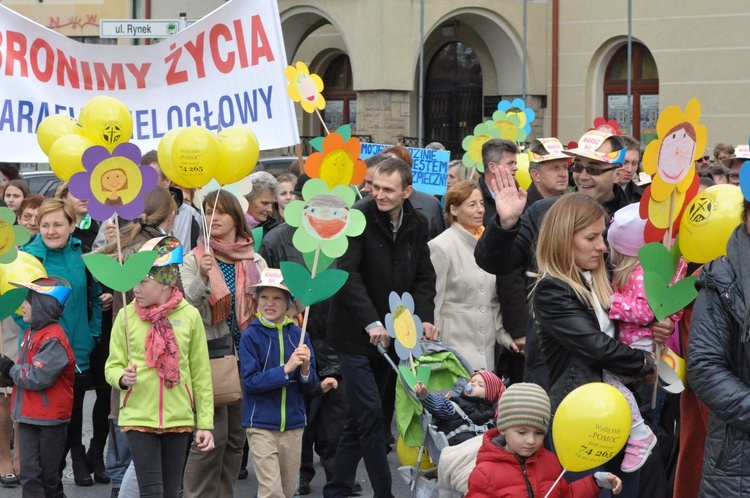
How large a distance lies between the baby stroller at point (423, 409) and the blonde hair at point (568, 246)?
4.05 ft

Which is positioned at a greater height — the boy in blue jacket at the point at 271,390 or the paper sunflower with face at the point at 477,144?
the paper sunflower with face at the point at 477,144

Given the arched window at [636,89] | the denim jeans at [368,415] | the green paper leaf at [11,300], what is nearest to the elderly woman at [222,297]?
the denim jeans at [368,415]

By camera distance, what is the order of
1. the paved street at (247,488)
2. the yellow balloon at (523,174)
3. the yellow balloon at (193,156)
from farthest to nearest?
the yellow balloon at (523,174) < the paved street at (247,488) < the yellow balloon at (193,156)

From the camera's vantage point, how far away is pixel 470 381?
593cm

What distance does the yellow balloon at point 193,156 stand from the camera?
22.5 ft

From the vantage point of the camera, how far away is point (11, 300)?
6.71 m

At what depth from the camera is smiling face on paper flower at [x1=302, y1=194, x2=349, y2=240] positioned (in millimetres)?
6441

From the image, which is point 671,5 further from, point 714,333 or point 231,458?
point 714,333

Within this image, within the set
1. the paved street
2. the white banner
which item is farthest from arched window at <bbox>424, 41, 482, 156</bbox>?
the paved street

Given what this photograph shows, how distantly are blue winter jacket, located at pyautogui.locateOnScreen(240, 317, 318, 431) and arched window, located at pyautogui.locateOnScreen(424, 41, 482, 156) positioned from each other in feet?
59.1

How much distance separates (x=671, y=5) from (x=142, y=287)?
56.4 ft

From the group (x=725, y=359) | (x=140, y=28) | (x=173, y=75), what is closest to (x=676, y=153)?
(x=725, y=359)

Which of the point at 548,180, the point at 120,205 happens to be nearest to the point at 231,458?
the point at 120,205

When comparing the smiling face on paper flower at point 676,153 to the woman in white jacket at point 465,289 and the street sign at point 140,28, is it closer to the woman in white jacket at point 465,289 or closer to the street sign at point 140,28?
the woman in white jacket at point 465,289
